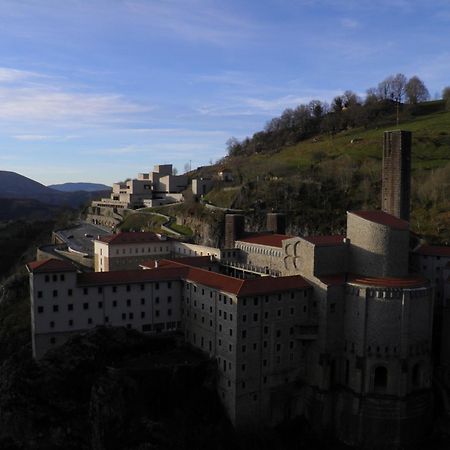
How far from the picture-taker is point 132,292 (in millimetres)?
56656

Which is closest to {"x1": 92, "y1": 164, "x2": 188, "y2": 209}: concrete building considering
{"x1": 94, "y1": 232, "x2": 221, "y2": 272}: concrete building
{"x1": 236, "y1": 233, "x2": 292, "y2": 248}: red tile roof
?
{"x1": 94, "y1": 232, "x2": 221, "y2": 272}: concrete building

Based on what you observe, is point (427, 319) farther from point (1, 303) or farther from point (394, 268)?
point (1, 303)

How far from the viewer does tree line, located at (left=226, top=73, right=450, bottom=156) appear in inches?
6585

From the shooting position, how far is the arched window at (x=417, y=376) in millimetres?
54375

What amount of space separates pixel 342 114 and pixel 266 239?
375 ft

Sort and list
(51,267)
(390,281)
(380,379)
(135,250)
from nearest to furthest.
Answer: (51,267), (390,281), (380,379), (135,250)

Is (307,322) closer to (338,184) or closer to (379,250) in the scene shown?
(379,250)

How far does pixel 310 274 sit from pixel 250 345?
10.5 m

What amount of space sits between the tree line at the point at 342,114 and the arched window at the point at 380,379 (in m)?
121

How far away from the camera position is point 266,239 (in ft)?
234

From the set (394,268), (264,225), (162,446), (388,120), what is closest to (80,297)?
(162,446)

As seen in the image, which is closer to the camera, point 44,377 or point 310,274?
point 44,377

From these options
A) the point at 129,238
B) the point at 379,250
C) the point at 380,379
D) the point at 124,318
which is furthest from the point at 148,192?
the point at 380,379

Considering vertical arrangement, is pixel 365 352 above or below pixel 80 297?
below
